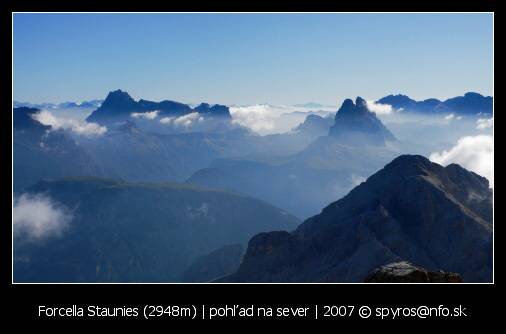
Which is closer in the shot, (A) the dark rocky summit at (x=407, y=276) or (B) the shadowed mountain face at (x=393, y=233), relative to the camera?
(A) the dark rocky summit at (x=407, y=276)

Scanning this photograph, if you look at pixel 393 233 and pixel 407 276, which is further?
pixel 393 233

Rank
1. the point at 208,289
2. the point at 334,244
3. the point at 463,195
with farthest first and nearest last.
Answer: the point at 463,195 → the point at 334,244 → the point at 208,289

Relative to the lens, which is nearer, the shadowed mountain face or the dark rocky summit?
the dark rocky summit

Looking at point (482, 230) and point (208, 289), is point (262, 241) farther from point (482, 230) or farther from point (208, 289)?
point (208, 289)

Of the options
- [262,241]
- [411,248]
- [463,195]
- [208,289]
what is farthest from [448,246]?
[208,289]

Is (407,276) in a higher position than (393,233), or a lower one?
higher
